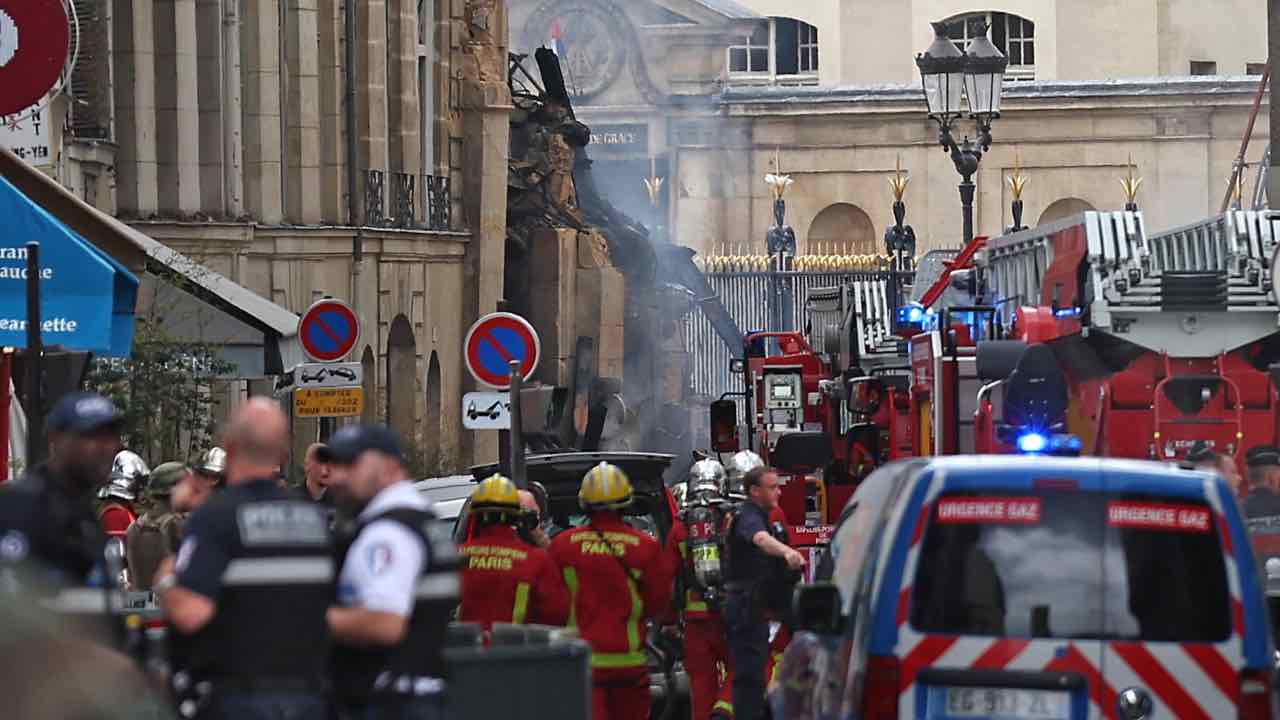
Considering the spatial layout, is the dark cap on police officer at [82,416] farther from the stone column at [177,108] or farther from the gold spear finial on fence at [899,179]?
the gold spear finial on fence at [899,179]

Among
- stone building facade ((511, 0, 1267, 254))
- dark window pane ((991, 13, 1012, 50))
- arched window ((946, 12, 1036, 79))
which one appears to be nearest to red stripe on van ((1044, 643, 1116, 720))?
stone building facade ((511, 0, 1267, 254))

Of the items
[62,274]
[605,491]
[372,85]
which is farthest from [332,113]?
[605,491]

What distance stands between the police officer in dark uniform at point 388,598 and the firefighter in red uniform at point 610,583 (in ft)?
14.7

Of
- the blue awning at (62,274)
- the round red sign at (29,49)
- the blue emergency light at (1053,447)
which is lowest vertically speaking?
the blue emergency light at (1053,447)

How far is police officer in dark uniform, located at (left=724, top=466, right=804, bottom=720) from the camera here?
630 inches

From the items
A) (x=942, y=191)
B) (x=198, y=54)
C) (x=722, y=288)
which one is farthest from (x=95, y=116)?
(x=942, y=191)

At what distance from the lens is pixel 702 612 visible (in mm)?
16609

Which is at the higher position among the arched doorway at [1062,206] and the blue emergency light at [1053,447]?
the arched doorway at [1062,206]

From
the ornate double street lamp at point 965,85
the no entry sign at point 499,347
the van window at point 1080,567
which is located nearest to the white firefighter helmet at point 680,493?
the no entry sign at point 499,347

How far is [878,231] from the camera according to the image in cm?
8819

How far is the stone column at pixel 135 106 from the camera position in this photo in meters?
31.7

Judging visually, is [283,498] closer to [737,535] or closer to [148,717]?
[148,717]

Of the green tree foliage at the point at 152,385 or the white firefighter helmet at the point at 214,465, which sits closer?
the white firefighter helmet at the point at 214,465

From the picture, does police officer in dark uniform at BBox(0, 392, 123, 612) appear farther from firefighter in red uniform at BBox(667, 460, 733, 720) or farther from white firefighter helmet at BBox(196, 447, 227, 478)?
firefighter in red uniform at BBox(667, 460, 733, 720)
